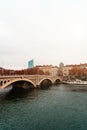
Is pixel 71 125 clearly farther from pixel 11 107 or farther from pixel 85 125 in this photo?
pixel 11 107

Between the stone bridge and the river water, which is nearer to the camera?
the river water

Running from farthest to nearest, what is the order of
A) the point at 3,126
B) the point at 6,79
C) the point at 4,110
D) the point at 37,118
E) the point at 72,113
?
1. the point at 6,79
2. the point at 4,110
3. the point at 72,113
4. the point at 37,118
5. the point at 3,126

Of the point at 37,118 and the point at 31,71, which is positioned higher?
the point at 31,71

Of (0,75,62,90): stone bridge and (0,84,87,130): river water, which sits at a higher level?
(0,75,62,90): stone bridge

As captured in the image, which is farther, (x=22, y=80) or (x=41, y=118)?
(x=22, y=80)

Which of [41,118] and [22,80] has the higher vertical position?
[22,80]

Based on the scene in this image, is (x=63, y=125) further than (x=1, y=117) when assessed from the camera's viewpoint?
No

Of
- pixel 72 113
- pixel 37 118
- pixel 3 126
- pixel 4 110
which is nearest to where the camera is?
pixel 3 126

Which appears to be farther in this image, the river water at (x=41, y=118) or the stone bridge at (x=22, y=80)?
the stone bridge at (x=22, y=80)

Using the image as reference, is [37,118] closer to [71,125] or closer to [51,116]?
[51,116]

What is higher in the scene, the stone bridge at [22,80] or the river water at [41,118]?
the stone bridge at [22,80]

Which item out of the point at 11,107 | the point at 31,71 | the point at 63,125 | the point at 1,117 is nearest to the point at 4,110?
the point at 11,107

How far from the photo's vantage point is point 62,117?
145ft

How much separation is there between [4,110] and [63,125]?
17.4 metres
